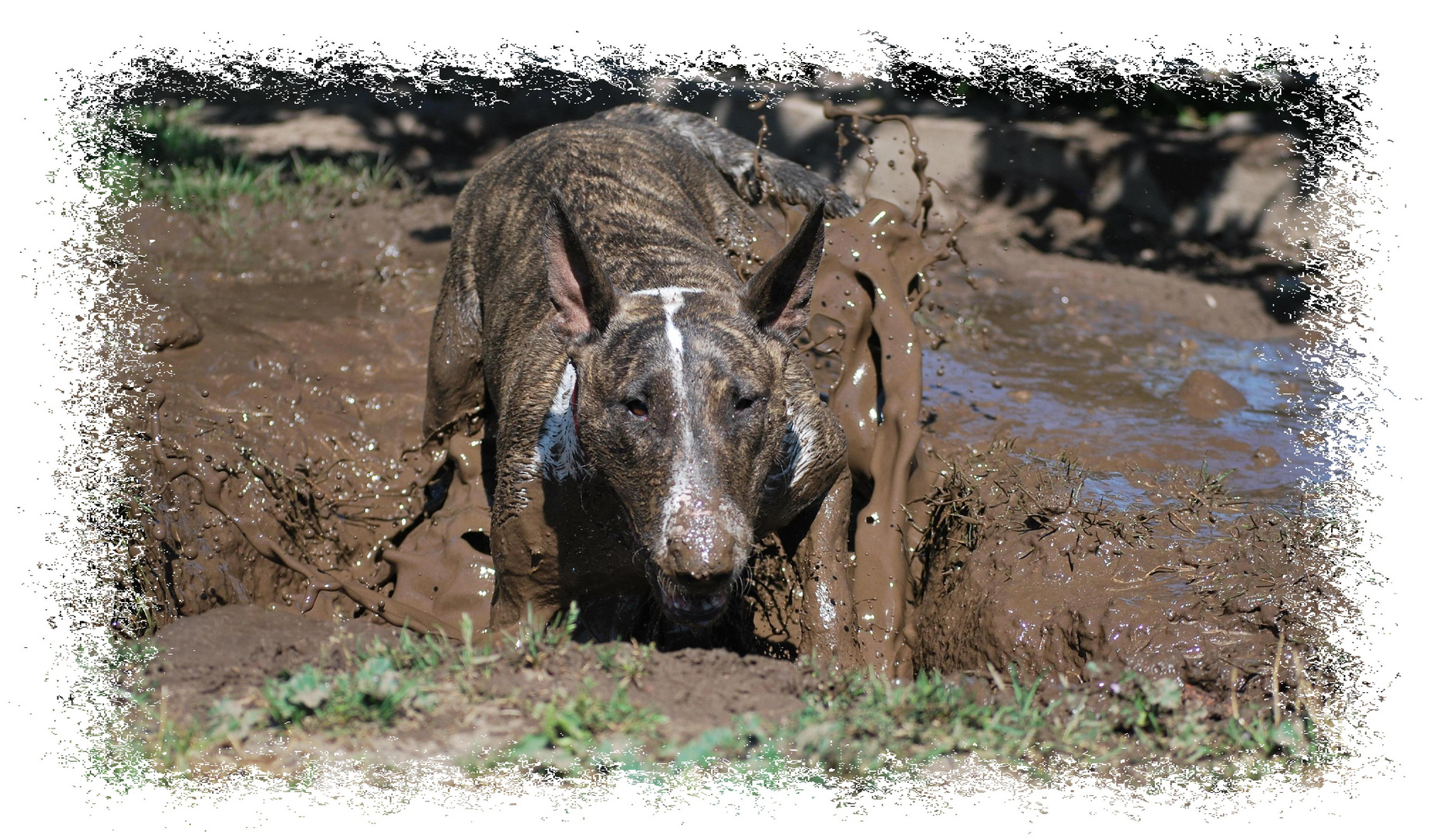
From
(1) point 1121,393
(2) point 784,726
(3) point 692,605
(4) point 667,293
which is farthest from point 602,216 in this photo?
(1) point 1121,393

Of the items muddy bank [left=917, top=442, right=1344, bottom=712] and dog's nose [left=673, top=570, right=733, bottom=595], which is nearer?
dog's nose [left=673, top=570, right=733, bottom=595]

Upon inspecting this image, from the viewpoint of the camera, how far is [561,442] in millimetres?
4414

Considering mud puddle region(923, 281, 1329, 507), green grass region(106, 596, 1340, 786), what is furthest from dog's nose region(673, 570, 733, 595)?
mud puddle region(923, 281, 1329, 507)

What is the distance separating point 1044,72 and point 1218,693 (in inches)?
324

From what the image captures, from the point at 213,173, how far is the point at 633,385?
7.11 metres

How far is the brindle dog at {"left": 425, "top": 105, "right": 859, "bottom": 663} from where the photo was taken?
3.74m

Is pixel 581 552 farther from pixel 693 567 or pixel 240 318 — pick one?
pixel 240 318

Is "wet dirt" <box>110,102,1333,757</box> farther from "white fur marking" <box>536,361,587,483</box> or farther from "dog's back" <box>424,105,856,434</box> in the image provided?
"white fur marking" <box>536,361,587,483</box>

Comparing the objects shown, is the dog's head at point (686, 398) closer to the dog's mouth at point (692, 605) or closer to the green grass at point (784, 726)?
the dog's mouth at point (692, 605)

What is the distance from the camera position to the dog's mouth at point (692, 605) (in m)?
3.55

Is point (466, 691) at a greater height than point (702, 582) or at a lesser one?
lesser

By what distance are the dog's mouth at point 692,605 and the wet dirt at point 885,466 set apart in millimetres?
185

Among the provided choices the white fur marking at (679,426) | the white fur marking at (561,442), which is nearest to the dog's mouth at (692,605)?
the white fur marking at (679,426)

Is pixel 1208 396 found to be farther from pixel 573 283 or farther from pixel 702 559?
pixel 702 559
